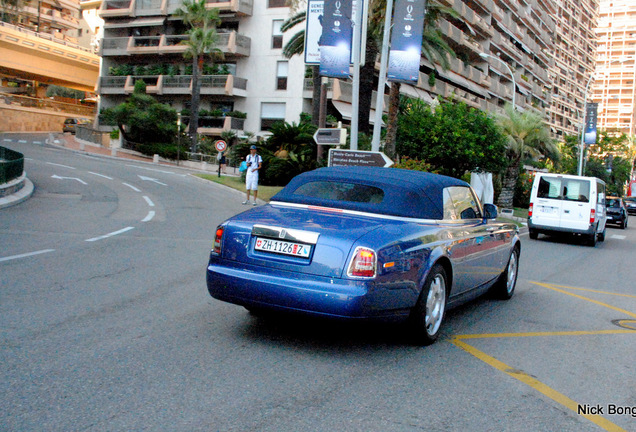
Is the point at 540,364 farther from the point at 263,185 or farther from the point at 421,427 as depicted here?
the point at 263,185

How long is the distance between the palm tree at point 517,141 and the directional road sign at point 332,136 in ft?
71.4

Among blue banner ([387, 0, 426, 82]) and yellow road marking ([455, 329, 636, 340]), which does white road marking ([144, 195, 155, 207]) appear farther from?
yellow road marking ([455, 329, 636, 340])

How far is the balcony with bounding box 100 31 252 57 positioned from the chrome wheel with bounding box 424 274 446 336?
148 ft

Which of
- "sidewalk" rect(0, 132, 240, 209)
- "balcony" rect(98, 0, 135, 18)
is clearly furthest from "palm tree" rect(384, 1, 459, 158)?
"balcony" rect(98, 0, 135, 18)

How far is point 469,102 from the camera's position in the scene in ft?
200

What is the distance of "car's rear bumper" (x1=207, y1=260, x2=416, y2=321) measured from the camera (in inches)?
196

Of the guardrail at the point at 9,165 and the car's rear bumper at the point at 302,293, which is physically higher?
the guardrail at the point at 9,165

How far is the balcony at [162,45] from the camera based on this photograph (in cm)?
4888

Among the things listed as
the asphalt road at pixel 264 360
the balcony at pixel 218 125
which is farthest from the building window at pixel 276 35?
the asphalt road at pixel 264 360

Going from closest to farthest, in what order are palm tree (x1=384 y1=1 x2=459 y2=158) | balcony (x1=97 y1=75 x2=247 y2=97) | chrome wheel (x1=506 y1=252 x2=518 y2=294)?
chrome wheel (x1=506 y1=252 x2=518 y2=294)
palm tree (x1=384 y1=1 x2=459 y2=158)
balcony (x1=97 y1=75 x2=247 y2=97)

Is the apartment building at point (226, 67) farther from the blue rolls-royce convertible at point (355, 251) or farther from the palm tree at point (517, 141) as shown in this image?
the blue rolls-royce convertible at point (355, 251)

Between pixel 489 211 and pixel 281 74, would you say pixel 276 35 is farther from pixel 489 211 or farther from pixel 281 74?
pixel 489 211

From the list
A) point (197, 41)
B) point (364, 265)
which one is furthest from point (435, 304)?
point (197, 41)

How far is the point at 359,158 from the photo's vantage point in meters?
17.5
